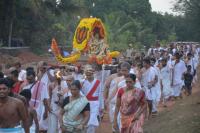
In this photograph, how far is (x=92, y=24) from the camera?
15117 mm

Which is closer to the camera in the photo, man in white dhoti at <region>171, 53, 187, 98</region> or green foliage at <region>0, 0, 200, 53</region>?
man in white dhoti at <region>171, 53, 187, 98</region>

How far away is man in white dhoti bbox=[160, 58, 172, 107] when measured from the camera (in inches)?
688

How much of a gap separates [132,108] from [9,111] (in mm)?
Answer: 2205

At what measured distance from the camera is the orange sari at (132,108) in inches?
322

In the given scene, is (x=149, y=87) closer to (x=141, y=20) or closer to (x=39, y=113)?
(x=39, y=113)

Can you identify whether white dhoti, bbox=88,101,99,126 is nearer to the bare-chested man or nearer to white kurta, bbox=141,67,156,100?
white kurta, bbox=141,67,156,100

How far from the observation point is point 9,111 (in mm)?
6688

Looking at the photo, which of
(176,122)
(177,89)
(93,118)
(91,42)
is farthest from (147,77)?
(177,89)

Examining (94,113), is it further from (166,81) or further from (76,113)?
(166,81)

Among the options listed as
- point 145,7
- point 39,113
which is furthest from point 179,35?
point 39,113

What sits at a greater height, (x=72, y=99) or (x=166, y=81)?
(x=72, y=99)

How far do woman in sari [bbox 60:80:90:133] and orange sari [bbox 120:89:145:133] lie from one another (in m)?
0.58

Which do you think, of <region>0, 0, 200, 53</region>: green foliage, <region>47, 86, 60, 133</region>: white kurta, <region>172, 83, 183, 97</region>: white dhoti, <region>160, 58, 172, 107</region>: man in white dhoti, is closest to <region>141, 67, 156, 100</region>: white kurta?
<region>160, 58, 172, 107</region>: man in white dhoti

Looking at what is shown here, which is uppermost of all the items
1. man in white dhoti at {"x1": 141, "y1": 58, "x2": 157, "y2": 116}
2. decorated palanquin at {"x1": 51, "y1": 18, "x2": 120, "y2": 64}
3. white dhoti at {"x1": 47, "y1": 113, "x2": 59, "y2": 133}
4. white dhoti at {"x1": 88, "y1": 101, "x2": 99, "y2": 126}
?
decorated palanquin at {"x1": 51, "y1": 18, "x2": 120, "y2": 64}
